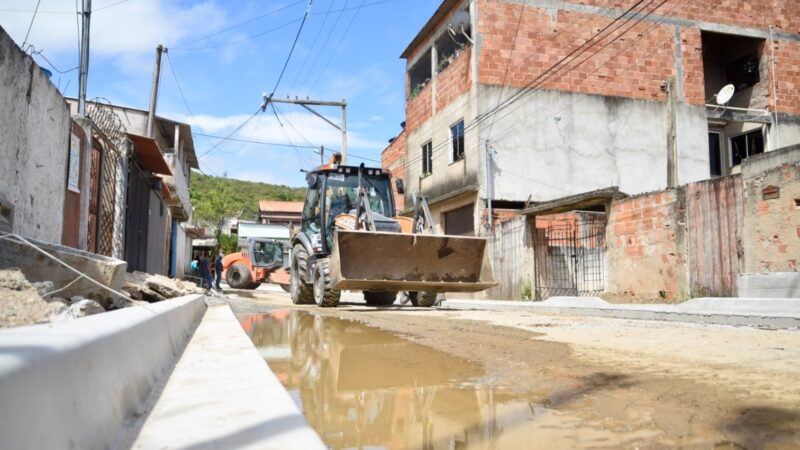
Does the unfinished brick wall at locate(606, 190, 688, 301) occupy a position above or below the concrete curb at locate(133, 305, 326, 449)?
above

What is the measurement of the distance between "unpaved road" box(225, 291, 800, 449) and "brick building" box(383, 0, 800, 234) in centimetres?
1290

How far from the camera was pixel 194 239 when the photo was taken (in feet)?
126

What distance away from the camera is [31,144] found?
6230 millimetres

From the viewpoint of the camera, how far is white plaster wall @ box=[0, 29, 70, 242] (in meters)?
5.57

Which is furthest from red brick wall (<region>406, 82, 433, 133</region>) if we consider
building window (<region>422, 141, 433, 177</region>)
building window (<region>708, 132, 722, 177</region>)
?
building window (<region>708, 132, 722, 177</region>)

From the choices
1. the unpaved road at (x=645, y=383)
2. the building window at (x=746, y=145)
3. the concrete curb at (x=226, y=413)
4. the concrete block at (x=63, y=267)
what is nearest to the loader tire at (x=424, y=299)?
the unpaved road at (x=645, y=383)

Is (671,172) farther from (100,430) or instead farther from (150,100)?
(150,100)

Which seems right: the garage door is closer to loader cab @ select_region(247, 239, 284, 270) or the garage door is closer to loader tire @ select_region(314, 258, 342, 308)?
loader cab @ select_region(247, 239, 284, 270)

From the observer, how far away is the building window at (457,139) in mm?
19391

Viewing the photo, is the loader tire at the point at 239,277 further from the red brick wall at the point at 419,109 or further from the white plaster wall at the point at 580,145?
the white plaster wall at the point at 580,145

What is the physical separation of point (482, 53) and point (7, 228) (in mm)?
15451

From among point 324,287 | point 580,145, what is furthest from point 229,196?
point 324,287

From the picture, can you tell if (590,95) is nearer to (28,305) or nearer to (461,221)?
(461,221)

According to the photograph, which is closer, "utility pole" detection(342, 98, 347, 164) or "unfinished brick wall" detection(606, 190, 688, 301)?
"unfinished brick wall" detection(606, 190, 688, 301)
